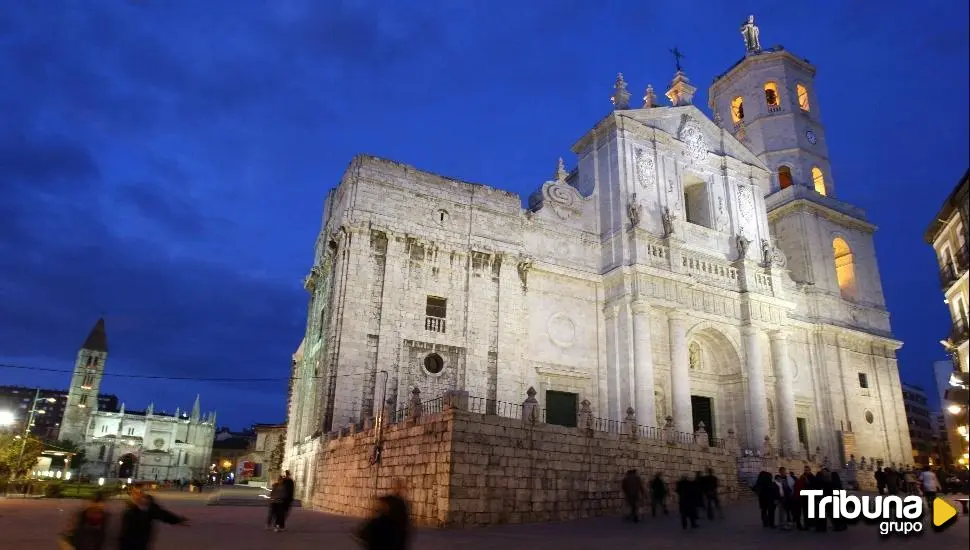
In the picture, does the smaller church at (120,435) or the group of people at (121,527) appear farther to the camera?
the smaller church at (120,435)

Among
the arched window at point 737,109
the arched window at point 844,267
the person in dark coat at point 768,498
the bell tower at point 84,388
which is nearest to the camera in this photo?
the person in dark coat at point 768,498

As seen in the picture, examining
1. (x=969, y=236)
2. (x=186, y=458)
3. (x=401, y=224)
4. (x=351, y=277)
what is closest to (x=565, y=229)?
(x=401, y=224)

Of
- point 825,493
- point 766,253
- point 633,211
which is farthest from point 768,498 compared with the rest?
point 766,253

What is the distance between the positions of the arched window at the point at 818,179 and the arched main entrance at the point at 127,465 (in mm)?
76461

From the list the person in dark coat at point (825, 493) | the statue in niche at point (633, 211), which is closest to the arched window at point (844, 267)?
the statue in niche at point (633, 211)

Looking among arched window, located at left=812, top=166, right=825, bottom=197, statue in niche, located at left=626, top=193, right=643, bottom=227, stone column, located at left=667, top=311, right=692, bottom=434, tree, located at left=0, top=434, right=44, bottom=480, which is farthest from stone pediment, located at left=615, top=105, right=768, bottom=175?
tree, located at left=0, top=434, right=44, bottom=480

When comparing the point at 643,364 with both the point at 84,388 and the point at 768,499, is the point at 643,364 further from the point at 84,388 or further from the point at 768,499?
the point at 84,388

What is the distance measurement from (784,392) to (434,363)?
16.7 meters

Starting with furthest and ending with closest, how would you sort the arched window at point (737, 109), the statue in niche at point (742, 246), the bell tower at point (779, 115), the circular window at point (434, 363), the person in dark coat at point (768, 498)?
the arched window at point (737, 109), the bell tower at point (779, 115), the statue in niche at point (742, 246), the circular window at point (434, 363), the person in dark coat at point (768, 498)

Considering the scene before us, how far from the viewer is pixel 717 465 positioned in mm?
21969

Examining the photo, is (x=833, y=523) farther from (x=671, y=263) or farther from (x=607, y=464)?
(x=671, y=263)

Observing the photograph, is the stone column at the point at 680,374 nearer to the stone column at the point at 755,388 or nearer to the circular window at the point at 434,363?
the stone column at the point at 755,388

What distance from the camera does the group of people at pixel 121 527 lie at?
6.41 meters

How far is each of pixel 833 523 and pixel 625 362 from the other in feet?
43.8
